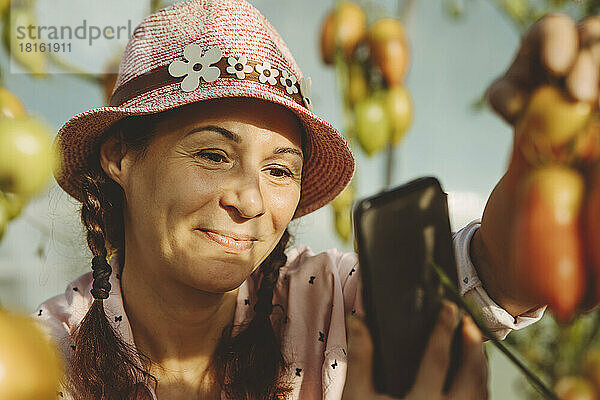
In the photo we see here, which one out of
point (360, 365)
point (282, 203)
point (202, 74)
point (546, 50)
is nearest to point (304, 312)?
point (282, 203)

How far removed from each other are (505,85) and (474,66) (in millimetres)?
79

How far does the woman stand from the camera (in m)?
0.50

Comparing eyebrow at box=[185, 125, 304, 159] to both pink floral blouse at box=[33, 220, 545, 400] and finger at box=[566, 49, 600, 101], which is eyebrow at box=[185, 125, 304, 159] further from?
finger at box=[566, 49, 600, 101]

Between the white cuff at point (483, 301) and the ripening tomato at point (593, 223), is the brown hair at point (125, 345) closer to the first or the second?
the white cuff at point (483, 301)

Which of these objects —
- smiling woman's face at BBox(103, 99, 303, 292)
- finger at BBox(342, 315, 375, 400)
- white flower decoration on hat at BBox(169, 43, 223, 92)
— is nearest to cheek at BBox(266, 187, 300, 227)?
smiling woman's face at BBox(103, 99, 303, 292)

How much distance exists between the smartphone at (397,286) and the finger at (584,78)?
3.7 inches

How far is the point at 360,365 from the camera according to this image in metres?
0.28

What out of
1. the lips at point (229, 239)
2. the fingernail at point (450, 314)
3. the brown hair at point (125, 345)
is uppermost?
the fingernail at point (450, 314)

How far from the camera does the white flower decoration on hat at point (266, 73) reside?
1.74 ft

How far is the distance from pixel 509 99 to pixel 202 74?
340 mm

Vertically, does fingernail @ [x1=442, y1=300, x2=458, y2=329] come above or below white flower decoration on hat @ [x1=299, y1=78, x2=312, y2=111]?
above

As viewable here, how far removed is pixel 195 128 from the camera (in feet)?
1.72

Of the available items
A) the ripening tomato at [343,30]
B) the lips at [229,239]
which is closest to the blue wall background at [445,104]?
the ripening tomato at [343,30]

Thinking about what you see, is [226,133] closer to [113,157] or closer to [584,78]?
[113,157]
